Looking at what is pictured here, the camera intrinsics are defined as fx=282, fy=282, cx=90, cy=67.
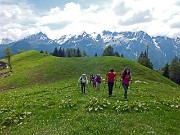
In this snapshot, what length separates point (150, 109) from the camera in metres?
22.4

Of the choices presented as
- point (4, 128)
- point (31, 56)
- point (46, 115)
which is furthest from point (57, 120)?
point (31, 56)

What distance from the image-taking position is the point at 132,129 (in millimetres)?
17000

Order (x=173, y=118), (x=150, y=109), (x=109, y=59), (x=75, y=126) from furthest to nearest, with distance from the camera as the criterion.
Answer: (x=109, y=59)
(x=150, y=109)
(x=173, y=118)
(x=75, y=126)

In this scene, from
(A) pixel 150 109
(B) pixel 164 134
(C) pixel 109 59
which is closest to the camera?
(B) pixel 164 134

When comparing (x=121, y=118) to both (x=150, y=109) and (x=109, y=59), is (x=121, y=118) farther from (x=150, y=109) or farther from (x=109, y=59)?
(x=109, y=59)

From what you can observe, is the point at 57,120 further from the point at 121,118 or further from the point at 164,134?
the point at 164,134

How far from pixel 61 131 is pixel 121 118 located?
184 inches

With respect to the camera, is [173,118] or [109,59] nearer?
[173,118]

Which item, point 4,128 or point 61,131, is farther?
point 4,128

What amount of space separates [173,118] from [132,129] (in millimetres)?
4911

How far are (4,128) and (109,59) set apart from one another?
7882 centimetres

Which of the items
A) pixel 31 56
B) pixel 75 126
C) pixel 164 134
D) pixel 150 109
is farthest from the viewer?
pixel 31 56

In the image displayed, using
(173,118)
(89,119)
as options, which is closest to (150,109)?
(173,118)

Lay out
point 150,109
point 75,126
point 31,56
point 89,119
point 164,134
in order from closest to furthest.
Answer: point 164,134
point 75,126
point 89,119
point 150,109
point 31,56
